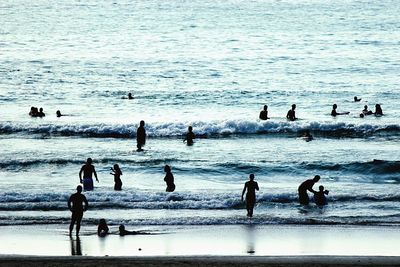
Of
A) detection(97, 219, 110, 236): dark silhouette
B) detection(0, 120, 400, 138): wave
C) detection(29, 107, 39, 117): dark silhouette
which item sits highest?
detection(29, 107, 39, 117): dark silhouette

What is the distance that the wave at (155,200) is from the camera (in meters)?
23.4

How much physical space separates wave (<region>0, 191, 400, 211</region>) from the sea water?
0.06 metres

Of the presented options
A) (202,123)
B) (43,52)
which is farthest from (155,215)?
(43,52)

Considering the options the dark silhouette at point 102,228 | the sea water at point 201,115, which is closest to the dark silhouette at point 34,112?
the sea water at point 201,115

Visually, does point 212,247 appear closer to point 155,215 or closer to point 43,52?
point 155,215

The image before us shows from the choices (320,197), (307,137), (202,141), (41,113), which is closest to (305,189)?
(320,197)

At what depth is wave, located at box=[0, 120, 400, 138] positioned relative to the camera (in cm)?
3675

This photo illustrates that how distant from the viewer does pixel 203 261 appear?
16.5m

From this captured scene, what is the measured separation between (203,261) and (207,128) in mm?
20978

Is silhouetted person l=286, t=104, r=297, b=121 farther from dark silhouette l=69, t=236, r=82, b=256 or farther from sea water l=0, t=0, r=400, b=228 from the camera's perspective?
dark silhouette l=69, t=236, r=82, b=256

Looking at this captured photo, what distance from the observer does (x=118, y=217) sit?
22172mm

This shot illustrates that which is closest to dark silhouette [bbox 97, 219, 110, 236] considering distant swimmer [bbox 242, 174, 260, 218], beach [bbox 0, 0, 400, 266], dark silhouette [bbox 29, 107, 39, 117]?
beach [bbox 0, 0, 400, 266]

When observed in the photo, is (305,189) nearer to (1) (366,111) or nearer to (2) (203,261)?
(2) (203,261)

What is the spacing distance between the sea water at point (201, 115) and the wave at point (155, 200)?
0.06m
